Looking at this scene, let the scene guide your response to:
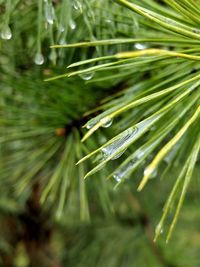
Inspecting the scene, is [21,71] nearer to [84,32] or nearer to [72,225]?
[84,32]

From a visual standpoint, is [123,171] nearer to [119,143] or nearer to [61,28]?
[119,143]

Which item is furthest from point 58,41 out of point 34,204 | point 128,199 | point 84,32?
point 128,199

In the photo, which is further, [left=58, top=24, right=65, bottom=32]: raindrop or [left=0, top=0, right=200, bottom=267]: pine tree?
[left=58, top=24, right=65, bottom=32]: raindrop

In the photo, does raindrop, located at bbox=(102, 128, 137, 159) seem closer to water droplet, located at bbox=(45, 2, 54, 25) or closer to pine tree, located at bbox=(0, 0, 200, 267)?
pine tree, located at bbox=(0, 0, 200, 267)

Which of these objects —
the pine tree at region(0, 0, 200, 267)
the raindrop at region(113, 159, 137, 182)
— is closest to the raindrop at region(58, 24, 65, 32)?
the pine tree at region(0, 0, 200, 267)

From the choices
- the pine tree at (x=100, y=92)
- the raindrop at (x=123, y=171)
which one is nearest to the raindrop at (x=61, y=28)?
the pine tree at (x=100, y=92)

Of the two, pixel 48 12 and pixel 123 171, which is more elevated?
pixel 48 12

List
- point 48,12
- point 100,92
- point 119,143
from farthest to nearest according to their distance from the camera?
point 100,92, point 48,12, point 119,143

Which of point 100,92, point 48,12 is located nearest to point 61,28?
point 48,12

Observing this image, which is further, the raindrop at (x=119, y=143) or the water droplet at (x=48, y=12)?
the water droplet at (x=48, y=12)

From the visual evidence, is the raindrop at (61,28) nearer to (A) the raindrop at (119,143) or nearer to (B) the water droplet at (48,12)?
(B) the water droplet at (48,12)

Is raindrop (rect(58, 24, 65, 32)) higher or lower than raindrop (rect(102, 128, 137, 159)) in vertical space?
higher

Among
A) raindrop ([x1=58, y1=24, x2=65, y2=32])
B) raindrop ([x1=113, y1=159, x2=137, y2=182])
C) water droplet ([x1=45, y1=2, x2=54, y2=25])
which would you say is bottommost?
raindrop ([x1=113, y1=159, x2=137, y2=182])
